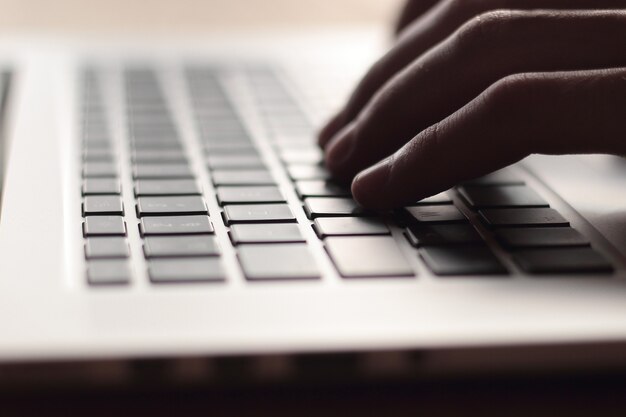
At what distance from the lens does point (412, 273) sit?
0.38 metres

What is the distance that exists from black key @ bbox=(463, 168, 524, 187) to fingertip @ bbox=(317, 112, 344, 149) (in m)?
0.11

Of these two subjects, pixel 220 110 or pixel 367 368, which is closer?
pixel 367 368

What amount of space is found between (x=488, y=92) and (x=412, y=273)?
124 millimetres

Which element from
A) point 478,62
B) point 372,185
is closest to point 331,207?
point 372,185

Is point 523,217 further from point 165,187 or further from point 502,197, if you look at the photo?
point 165,187

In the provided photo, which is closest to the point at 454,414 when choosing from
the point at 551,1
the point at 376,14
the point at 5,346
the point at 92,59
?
the point at 5,346

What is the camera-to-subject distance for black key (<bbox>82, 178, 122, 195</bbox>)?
0.48 m

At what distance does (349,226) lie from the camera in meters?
0.44

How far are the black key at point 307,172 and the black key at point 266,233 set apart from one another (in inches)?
3.6

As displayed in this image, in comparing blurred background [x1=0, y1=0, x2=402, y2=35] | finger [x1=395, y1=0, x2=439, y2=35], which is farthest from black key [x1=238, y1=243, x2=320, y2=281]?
blurred background [x1=0, y1=0, x2=402, y2=35]

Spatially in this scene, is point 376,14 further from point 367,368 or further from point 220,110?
point 367,368

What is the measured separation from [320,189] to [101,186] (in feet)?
→ 0.42

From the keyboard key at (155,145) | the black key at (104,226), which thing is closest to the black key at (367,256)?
the black key at (104,226)

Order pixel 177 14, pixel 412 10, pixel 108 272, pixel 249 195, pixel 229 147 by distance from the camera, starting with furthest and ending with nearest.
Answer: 1. pixel 177 14
2. pixel 412 10
3. pixel 229 147
4. pixel 249 195
5. pixel 108 272
